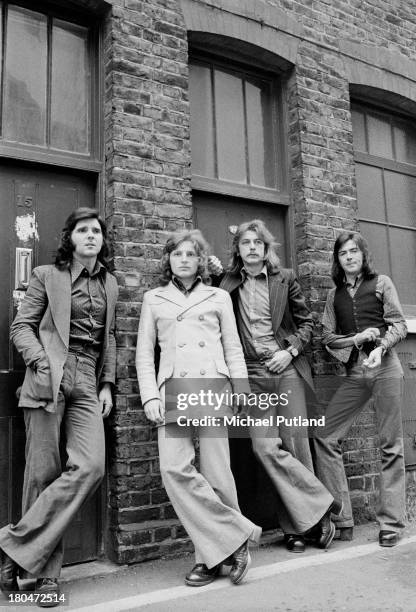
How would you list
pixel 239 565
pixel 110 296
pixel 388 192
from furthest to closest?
pixel 388 192 → pixel 110 296 → pixel 239 565

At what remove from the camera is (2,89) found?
159 inches

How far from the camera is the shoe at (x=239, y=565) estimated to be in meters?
3.30

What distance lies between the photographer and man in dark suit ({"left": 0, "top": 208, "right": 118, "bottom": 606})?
314 centimetres

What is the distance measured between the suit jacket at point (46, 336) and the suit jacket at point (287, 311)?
977 millimetres

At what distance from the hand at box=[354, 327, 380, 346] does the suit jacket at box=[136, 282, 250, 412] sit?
1013 millimetres

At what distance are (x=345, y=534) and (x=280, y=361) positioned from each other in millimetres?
1389

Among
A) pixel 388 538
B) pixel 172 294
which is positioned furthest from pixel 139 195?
pixel 388 538

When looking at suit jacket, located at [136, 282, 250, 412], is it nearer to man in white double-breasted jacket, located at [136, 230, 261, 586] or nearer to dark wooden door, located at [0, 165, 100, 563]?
man in white double-breasted jacket, located at [136, 230, 261, 586]

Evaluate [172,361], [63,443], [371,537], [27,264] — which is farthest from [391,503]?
[27,264]

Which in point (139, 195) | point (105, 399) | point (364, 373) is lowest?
point (105, 399)

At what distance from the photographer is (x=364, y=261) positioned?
4.44 m

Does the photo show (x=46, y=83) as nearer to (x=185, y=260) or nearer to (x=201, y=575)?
(x=185, y=260)

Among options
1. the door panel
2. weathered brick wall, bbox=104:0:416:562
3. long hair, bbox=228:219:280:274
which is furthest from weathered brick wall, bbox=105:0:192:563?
the door panel

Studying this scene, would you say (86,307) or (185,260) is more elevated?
(185,260)
